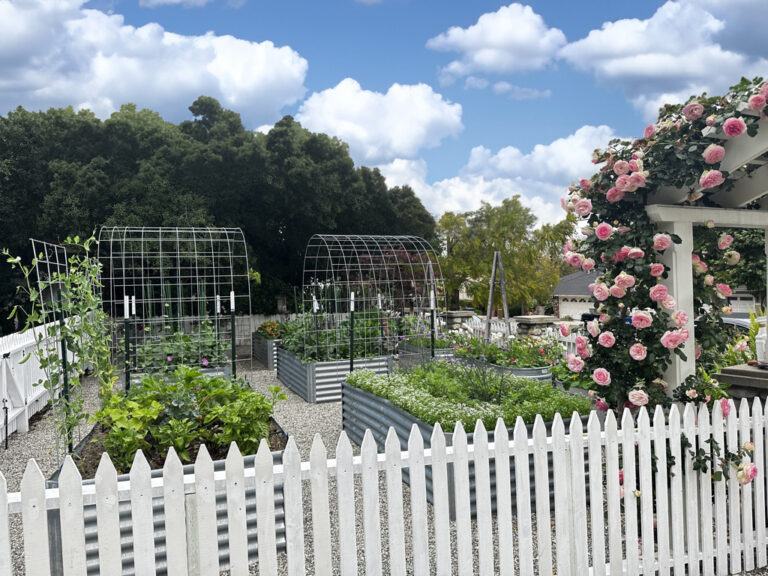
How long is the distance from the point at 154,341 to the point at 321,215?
31.1ft

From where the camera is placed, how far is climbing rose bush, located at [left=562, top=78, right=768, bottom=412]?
3445 millimetres

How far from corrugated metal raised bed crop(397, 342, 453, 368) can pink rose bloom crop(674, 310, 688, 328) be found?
3737 mm

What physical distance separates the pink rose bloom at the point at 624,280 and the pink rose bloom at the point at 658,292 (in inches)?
4.8

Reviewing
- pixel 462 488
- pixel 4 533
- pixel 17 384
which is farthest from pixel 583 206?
pixel 17 384

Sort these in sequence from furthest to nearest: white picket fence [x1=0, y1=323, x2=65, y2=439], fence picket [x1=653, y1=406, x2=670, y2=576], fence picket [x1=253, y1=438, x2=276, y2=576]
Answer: white picket fence [x1=0, y1=323, x2=65, y2=439] → fence picket [x1=653, y1=406, x2=670, y2=576] → fence picket [x1=253, y1=438, x2=276, y2=576]

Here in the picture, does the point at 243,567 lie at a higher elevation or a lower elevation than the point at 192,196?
lower

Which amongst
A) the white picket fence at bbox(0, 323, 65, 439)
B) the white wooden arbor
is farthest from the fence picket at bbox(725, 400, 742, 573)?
the white picket fence at bbox(0, 323, 65, 439)

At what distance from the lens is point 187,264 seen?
1634cm

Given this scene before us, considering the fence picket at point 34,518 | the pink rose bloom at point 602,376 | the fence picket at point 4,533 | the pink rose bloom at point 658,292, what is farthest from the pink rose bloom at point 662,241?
the fence picket at point 4,533

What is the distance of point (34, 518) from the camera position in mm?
2248

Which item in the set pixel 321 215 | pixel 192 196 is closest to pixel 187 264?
pixel 192 196

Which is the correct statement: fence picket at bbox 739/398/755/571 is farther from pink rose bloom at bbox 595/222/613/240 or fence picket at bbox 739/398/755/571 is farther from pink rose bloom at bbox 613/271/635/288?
pink rose bloom at bbox 595/222/613/240

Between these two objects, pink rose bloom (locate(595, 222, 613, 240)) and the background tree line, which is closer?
pink rose bloom (locate(595, 222, 613, 240))

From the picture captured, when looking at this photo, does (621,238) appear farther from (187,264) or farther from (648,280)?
(187,264)
